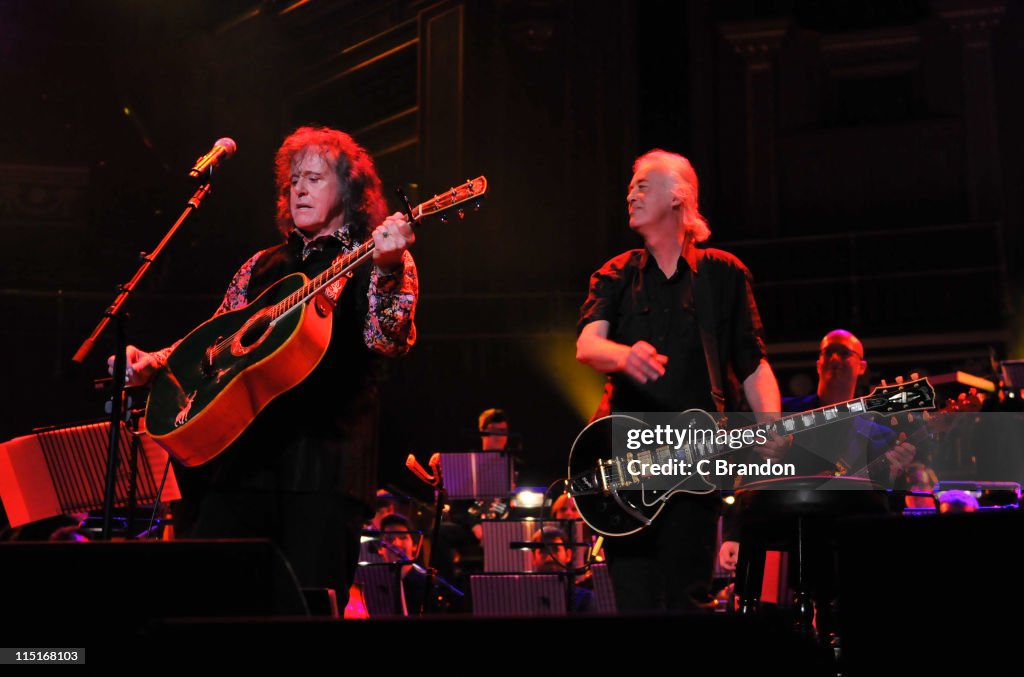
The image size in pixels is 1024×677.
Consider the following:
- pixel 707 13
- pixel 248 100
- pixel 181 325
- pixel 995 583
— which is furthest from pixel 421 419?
pixel 995 583

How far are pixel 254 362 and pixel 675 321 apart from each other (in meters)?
1.41

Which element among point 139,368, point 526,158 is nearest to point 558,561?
point 139,368

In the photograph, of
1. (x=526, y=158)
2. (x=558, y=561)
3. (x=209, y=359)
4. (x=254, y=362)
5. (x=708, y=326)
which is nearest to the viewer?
(x=254, y=362)

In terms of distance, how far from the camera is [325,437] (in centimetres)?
328

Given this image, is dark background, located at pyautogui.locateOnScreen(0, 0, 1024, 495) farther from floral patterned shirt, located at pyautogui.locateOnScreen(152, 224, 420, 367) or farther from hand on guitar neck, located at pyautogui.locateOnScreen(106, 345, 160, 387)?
floral patterned shirt, located at pyautogui.locateOnScreen(152, 224, 420, 367)

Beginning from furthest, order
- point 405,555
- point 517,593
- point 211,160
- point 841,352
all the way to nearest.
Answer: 1. point 405,555
2. point 517,593
3. point 841,352
4. point 211,160

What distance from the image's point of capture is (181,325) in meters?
13.2

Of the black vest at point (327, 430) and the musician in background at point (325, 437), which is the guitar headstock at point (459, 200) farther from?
the black vest at point (327, 430)

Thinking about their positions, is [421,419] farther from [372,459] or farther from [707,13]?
[372,459]

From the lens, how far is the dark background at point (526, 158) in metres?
13.1

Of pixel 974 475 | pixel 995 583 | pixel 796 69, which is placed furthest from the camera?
pixel 796 69

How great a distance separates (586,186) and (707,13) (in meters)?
2.99

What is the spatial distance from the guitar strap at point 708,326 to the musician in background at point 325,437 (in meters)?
0.98

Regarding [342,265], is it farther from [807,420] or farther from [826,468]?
[826,468]
